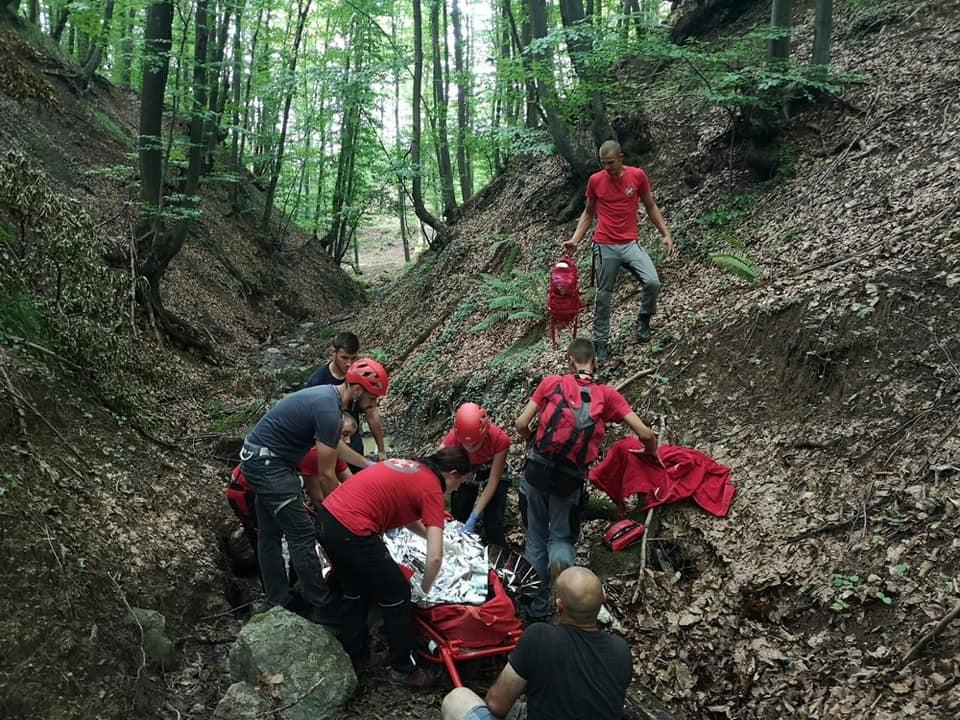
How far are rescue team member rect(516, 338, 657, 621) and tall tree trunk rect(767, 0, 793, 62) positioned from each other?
653 cm

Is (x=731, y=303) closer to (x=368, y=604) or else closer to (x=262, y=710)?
(x=368, y=604)

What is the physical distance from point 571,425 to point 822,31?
802 centimetres

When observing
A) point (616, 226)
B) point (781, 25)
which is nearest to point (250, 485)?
point (616, 226)

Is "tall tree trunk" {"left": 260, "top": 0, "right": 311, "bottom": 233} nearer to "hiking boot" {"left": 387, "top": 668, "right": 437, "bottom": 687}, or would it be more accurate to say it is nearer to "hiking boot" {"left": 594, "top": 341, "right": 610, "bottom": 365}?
"hiking boot" {"left": 594, "top": 341, "right": 610, "bottom": 365}

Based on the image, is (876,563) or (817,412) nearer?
(876,563)

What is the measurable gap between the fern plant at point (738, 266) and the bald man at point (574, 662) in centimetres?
552

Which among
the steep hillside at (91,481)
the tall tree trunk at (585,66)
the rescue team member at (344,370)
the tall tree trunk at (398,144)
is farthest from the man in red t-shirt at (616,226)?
the tall tree trunk at (398,144)

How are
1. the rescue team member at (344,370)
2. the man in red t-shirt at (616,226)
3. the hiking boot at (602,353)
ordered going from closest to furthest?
the rescue team member at (344,370)
the man in red t-shirt at (616,226)
the hiking boot at (602,353)

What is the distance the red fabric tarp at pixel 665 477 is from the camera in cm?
570

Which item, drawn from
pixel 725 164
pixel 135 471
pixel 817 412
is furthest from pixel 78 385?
pixel 725 164

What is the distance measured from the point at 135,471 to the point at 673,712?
4958 millimetres

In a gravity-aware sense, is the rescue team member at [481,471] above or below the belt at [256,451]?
below

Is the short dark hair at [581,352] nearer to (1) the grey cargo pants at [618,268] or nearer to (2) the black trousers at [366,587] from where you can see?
(2) the black trousers at [366,587]

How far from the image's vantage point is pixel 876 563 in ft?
15.0
